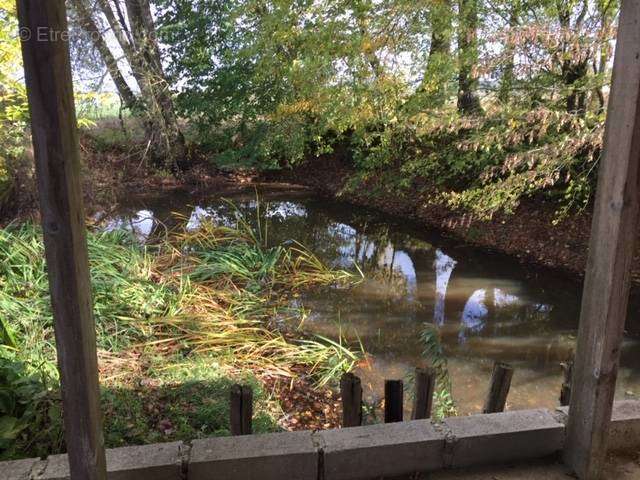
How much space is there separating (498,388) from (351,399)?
0.82 metres

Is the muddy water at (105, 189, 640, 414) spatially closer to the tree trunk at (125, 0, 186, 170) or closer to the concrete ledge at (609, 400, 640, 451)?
the concrete ledge at (609, 400, 640, 451)

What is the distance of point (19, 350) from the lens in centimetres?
411

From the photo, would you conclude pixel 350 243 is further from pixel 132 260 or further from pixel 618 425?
pixel 618 425

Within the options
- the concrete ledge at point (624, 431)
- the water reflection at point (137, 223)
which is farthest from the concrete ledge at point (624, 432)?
the water reflection at point (137, 223)

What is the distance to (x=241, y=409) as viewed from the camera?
103 inches

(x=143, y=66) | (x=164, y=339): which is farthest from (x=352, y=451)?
(x=143, y=66)

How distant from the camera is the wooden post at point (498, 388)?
287cm

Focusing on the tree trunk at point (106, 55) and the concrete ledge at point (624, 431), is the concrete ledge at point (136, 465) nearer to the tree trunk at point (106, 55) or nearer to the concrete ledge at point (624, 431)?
the concrete ledge at point (624, 431)

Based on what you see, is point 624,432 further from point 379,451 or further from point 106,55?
point 106,55

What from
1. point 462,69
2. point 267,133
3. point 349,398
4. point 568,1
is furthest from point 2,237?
point 267,133

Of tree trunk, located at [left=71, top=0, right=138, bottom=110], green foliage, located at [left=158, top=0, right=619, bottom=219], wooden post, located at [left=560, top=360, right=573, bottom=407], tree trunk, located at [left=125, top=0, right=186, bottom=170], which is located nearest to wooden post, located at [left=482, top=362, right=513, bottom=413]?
wooden post, located at [left=560, top=360, right=573, bottom=407]

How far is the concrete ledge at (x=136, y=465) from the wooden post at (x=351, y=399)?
84cm

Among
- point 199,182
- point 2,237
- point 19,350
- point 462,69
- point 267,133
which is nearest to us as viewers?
point 19,350

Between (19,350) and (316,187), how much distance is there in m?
13.2
